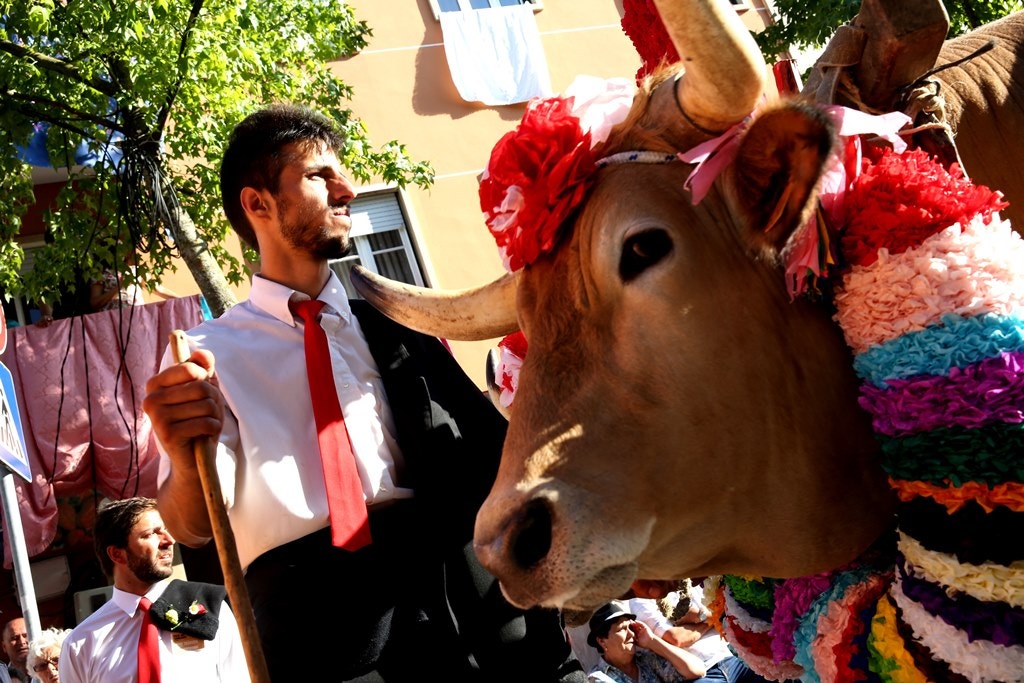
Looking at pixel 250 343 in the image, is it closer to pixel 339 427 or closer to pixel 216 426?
pixel 339 427

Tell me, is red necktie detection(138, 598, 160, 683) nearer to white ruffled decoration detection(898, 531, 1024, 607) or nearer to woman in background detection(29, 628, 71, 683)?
woman in background detection(29, 628, 71, 683)

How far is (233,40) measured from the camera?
26.5 feet

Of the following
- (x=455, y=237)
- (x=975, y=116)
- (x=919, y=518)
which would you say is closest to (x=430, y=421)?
(x=919, y=518)

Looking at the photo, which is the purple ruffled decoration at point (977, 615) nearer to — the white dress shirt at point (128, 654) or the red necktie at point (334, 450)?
the red necktie at point (334, 450)

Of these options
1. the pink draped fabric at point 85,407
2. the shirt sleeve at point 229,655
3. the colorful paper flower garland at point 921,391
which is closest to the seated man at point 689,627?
the shirt sleeve at point 229,655

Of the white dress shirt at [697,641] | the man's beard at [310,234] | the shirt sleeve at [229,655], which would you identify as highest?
the man's beard at [310,234]

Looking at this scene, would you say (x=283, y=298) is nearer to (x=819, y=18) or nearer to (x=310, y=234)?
(x=310, y=234)

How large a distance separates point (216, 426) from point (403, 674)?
789 mm

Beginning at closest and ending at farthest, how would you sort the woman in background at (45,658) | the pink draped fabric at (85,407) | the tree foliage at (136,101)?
the woman in background at (45,658)
the tree foliage at (136,101)
the pink draped fabric at (85,407)

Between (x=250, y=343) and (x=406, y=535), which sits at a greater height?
(x=250, y=343)

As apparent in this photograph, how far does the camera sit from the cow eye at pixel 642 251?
7.13 feet

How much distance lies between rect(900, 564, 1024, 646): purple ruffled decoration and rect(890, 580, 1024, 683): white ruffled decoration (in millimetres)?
10

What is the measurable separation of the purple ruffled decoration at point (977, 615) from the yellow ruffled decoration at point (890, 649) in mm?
113

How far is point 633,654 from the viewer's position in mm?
5711
